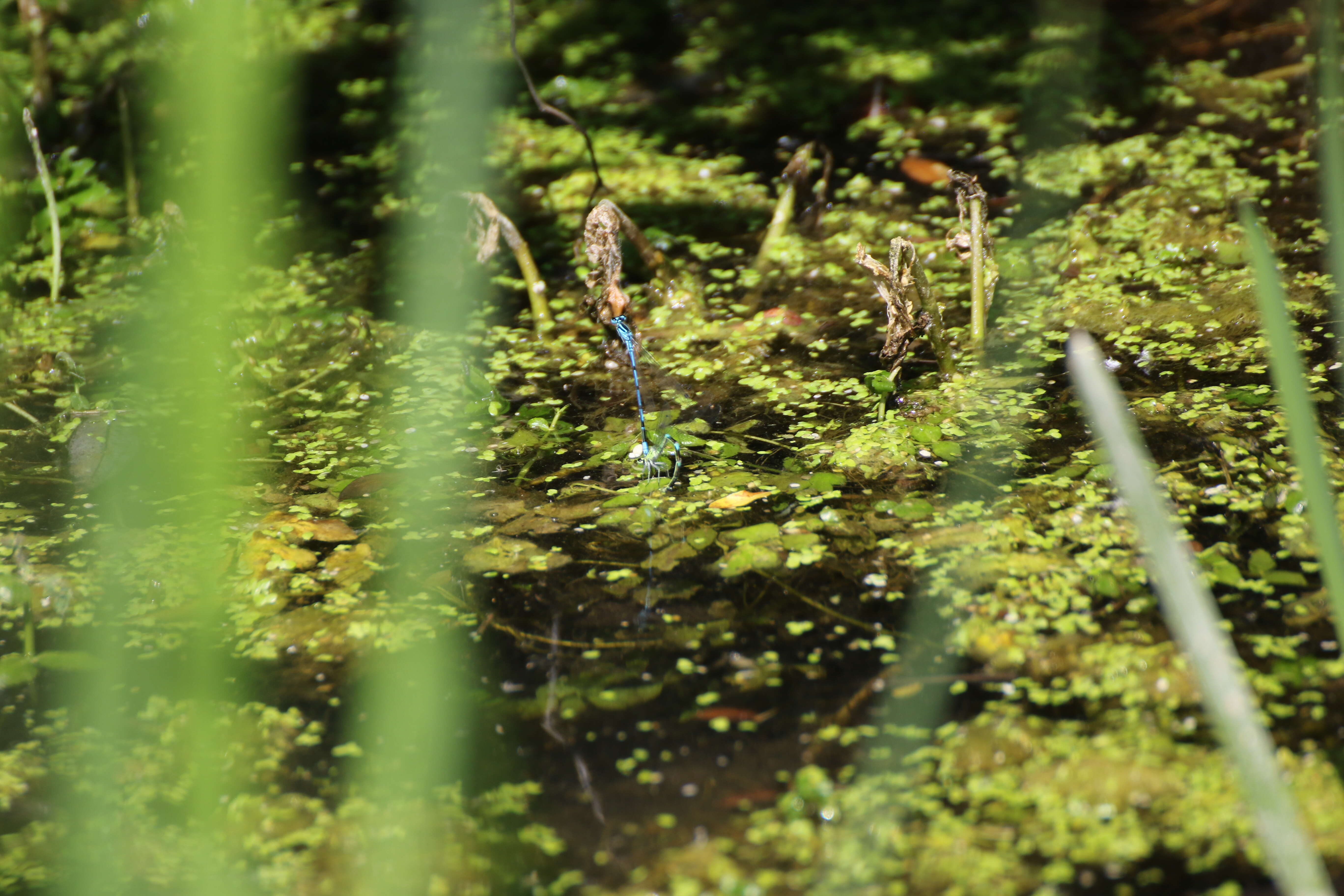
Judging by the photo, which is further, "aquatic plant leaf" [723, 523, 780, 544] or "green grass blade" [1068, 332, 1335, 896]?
"aquatic plant leaf" [723, 523, 780, 544]

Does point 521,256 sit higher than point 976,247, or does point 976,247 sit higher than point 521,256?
point 976,247

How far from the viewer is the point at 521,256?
1.97m

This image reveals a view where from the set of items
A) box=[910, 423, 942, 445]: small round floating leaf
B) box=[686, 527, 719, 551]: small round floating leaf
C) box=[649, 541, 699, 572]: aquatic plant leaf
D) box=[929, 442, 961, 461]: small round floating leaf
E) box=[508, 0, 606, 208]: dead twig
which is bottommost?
box=[649, 541, 699, 572]: aquatic plant leaf

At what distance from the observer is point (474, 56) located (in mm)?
286

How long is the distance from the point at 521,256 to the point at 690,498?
2.39 ft

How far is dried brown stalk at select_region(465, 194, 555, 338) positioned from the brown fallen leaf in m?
0.63

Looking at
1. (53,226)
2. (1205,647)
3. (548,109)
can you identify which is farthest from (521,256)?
(1205,647)

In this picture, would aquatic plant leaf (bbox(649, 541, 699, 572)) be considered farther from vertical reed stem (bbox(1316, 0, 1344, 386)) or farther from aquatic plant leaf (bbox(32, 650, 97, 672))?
vertical reed stem (bbox(1316, 0, 1344, 386))

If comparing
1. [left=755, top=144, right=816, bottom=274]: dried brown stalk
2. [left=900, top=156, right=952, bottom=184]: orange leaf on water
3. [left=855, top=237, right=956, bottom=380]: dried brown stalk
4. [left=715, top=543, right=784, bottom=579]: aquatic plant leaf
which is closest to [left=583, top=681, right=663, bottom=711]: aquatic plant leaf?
[left=715, top=543, right=784, bottom=579]: aquatic plant leaf

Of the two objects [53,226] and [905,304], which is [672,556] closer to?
[905,304]

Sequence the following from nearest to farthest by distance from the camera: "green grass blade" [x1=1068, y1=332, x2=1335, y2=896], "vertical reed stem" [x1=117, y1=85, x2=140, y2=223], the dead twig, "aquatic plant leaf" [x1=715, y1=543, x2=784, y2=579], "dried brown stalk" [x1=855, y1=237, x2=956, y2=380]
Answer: "green grass blade" [x1=1068, y1=332, x2=1335, y2=896]
the dead twig
"aquatic plant leaf" [x1=715, y1=543, x2=784, y2=579]
"dried brown stalk" [x1=855, y1=237, x2=956, y2=380]
"vertical reed stem" [x1=117, y1=85, x2=140, y2=223]

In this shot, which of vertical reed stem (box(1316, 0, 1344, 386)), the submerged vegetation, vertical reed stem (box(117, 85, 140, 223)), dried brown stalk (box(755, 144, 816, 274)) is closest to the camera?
vertical reed stem (box(1316, 0, 1344, 386))

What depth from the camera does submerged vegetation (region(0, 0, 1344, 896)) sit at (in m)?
0.97

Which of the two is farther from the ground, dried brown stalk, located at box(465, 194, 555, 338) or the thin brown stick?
dried brown stalk, located at box(465, 194, 555, 338)
